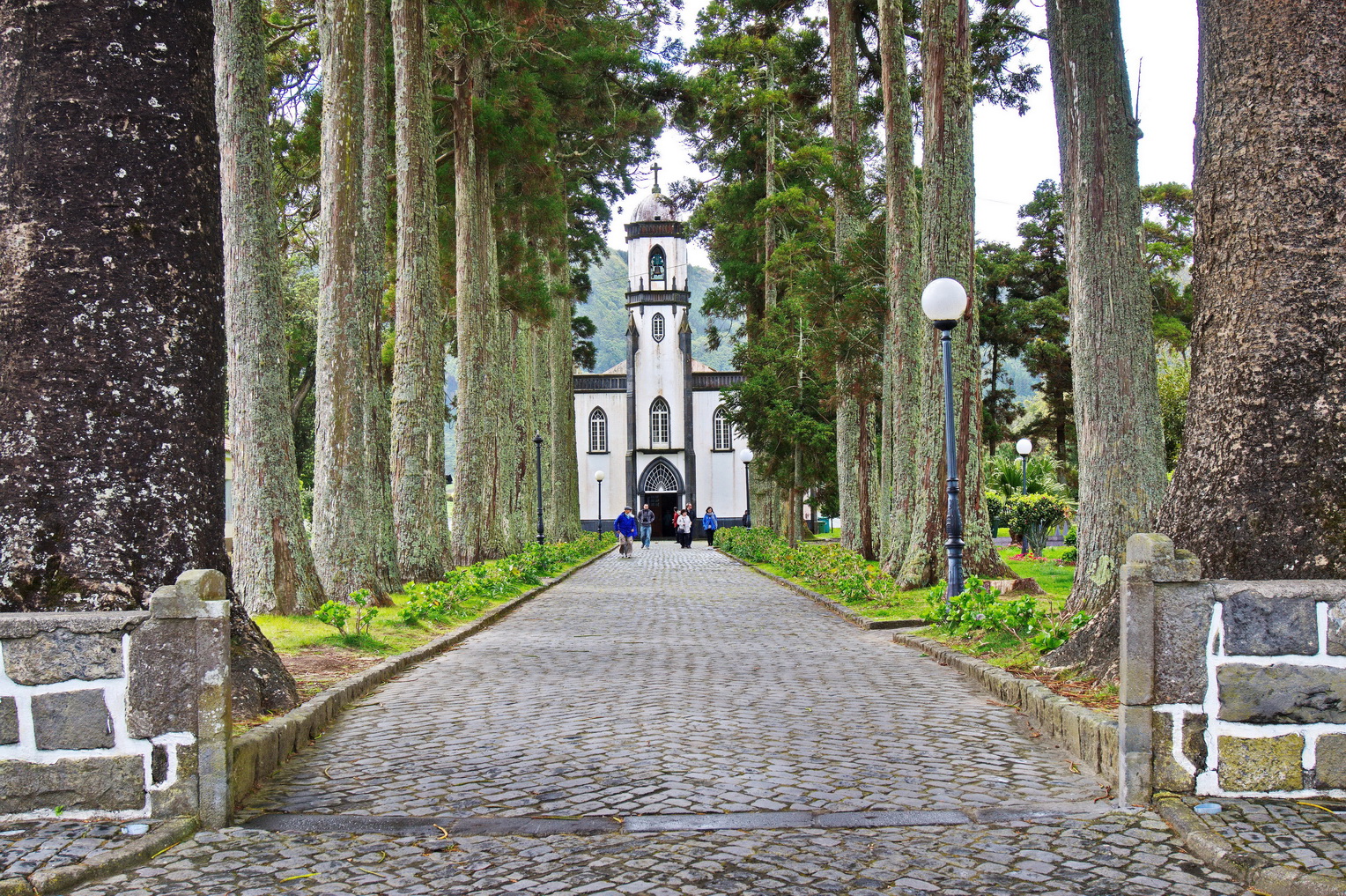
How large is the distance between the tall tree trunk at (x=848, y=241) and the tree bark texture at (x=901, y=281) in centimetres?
312

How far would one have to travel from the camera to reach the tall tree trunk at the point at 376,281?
13.7m

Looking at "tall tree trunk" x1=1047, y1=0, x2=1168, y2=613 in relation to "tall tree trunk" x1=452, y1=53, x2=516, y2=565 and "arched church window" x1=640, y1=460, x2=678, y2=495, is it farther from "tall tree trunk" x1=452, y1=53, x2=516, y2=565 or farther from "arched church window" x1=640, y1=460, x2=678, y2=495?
"arched church window" x1=640, y1=460, x2=678, y2=495

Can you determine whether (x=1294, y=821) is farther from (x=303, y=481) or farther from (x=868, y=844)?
(x=303, y=481)

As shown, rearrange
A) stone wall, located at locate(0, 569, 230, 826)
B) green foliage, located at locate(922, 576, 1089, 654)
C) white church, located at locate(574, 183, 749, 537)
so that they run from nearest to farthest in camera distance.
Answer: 1. stone wall, located at locate(0, 569, 230, 826)
2. green foliage, located at locate(922, 576, 1089, 654)
3. white church, located at locate(574, 183, 749, 537)

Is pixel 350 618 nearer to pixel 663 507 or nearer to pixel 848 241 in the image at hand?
pixel 848 241

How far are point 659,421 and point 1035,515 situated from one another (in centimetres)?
4009

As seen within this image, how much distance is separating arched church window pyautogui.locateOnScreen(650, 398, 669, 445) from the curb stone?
5988 cm

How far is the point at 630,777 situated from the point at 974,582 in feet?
19.4

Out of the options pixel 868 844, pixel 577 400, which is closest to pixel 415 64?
pixel 868 844

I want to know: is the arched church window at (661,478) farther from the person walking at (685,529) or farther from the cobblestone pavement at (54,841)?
the cobblestone pavement at (54,841)

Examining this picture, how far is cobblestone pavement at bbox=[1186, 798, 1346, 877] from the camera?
3961mm

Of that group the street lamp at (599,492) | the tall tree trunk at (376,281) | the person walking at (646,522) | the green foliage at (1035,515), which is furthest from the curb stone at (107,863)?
the street lamp at (599,492)

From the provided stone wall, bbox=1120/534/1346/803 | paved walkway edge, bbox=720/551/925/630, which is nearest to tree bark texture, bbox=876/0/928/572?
paved walkway edge, bbox=720/551/925/630

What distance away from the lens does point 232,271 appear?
1124 cm
